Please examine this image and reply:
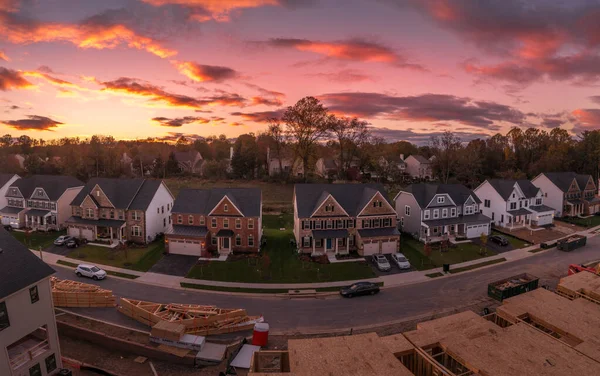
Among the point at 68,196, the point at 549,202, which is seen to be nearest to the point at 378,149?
the point at 549,202

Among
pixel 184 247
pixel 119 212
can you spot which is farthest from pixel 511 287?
pixel 119 212

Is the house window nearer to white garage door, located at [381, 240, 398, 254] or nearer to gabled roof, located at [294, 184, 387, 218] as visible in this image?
gabled roof, located at [294, 184, 387, 218]

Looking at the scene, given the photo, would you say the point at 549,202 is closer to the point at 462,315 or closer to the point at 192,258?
the point at 462,315

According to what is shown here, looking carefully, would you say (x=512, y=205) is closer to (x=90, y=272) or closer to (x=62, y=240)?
(x=90, y=272)

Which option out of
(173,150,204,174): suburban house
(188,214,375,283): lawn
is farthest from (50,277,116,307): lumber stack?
(173,150,204,174): suburban house

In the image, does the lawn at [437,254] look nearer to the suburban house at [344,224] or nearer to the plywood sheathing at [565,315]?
the suburban house at [344,224]
